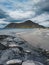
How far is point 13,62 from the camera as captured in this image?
13.9 feet

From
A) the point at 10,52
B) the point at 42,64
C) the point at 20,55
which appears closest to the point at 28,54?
the point at 20,55

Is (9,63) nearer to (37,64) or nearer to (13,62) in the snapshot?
(13,62)

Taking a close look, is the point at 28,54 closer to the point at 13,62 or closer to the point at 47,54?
the point at 47,54

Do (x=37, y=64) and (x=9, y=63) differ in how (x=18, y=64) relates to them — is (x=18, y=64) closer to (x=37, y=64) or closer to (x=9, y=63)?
(x=9, y=63)

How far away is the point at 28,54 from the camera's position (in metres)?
5.55

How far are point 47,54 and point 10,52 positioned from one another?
59.5 inches

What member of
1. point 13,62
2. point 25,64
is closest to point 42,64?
point 25,64

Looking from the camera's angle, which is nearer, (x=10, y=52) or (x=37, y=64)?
(x=37, y=64)

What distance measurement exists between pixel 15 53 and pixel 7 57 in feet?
1.89

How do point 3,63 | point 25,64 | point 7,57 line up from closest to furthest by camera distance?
point 25,64, point 3,63, point 7,57

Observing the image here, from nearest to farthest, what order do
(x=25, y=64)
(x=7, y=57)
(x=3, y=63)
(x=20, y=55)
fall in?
1. (x=25, y=64)
2. (x=3, y=63)
3. (x=7, y=57)
4. (x=20, y=55)

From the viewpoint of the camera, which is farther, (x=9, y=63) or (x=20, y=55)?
(x=20, y=55)

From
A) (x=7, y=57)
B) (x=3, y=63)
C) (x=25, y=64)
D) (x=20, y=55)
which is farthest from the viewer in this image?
(x=20, y=55)

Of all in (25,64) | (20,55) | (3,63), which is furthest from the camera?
(20,55)
